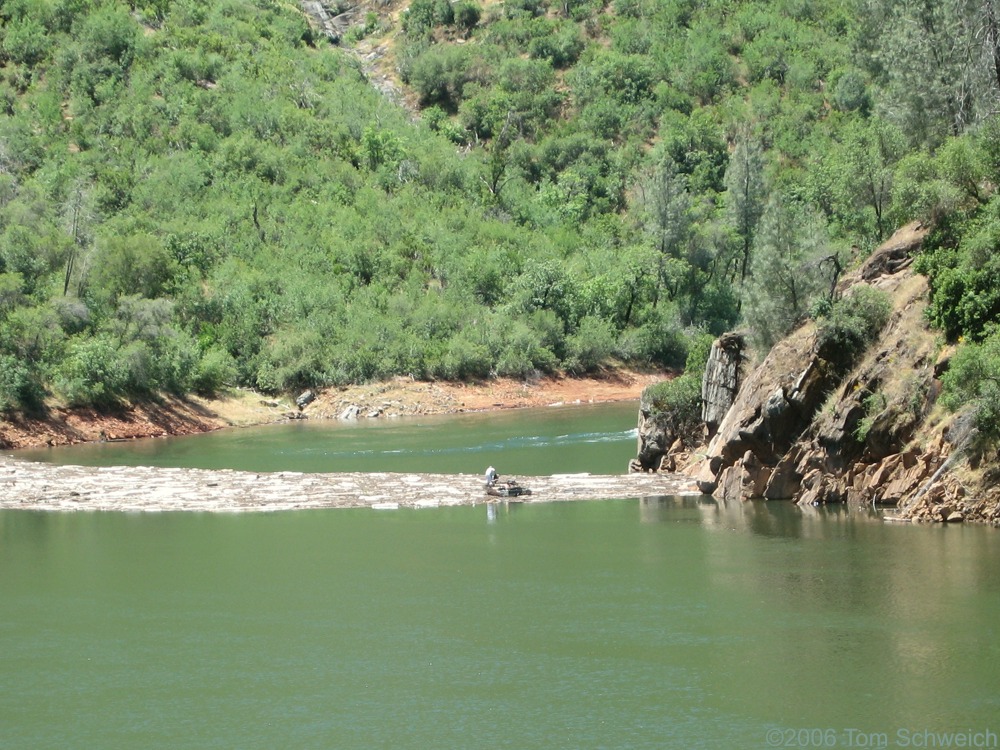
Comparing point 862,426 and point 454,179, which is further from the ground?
point 454,179

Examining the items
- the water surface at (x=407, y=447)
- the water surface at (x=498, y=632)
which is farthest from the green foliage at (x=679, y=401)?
the water surface at (x=498, y=632)

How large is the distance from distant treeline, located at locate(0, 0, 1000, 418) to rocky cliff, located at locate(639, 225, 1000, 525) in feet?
6.52

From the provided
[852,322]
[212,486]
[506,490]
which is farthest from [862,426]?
[212,486]

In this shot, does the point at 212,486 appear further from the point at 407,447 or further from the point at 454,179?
the point at 454,179

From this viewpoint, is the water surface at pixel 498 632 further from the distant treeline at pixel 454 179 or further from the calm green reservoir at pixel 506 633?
the distant treeline at pixel 454 179

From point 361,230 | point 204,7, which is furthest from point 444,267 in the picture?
point 204,7

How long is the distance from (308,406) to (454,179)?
39822 mm

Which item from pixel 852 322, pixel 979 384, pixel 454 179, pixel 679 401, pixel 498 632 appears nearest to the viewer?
pixel 498 632


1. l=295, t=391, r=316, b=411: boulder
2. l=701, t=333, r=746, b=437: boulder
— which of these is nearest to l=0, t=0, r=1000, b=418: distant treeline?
A: l=295, t=391, r=316, b=411: boulder

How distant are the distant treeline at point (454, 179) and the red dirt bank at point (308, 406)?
149cm

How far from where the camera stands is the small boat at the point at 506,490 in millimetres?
49031

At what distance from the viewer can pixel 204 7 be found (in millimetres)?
139375

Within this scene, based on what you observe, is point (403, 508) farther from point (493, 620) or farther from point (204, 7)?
point (204, 7)

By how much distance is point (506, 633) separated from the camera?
30578mm
